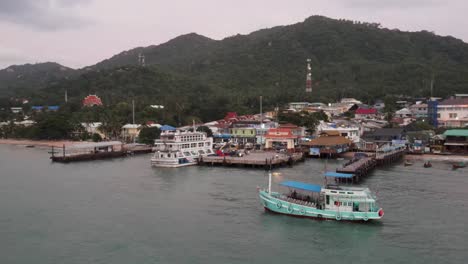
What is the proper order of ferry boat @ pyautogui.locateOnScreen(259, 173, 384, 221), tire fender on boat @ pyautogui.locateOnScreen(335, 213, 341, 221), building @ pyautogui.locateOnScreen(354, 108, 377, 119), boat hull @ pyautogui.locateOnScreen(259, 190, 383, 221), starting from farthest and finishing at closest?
1. building @ pyautogui.locateOnScreen(354, 108, 377, 119)
2. tire fender on boat @ pyautogui.locateOnScreen(335, 213, 341, 221)
3. ferry boat @ pyautogui.locateOnScreen(259, 173, 384, 221)
4. boat hull @ pyautogui.locateOnScreen(259, 190, 383, 221)

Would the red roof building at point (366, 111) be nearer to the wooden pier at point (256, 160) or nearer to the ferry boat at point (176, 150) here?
the wooden pier at point (256, 160)

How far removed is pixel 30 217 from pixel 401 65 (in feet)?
325

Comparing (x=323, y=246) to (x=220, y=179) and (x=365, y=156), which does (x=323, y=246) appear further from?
(x=365, y=156)

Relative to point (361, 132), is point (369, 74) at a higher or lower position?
higher

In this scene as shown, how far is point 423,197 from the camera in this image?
2964cm

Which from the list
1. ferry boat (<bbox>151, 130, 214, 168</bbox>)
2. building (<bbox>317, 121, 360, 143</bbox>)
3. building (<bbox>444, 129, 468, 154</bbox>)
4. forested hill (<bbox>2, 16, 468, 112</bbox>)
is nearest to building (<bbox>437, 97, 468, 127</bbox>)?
building (<bbox>444, 129, 468, 154</bbox>)

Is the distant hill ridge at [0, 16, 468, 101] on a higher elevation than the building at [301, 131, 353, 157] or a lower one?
higher

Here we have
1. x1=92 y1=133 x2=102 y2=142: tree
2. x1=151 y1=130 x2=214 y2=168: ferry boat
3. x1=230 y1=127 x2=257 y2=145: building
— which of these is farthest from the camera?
x1=92 y1=133 x2=102 y2=142: tree

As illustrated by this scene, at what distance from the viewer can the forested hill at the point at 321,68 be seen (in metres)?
95.4

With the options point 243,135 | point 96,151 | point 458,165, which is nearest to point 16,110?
point 96,151

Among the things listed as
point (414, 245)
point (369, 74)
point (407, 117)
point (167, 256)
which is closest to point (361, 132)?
point (407, 117)

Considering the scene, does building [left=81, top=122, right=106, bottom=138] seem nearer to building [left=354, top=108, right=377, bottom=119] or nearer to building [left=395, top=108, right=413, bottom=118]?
building [left=354, top=108, right=377, bottom=119]

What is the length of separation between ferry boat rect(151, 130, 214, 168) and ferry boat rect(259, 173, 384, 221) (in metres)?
19.8

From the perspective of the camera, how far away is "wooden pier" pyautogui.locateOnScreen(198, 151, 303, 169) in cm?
4333
